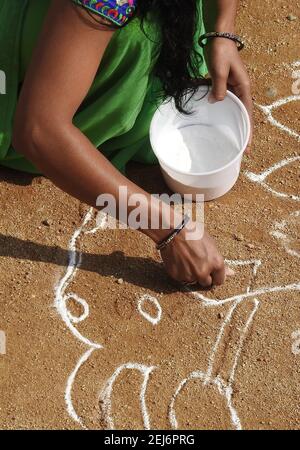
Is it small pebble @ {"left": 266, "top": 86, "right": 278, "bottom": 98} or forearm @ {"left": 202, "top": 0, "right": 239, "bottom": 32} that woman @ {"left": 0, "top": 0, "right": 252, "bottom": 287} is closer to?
forearm @ {"left": 202, "top": 0, "right": 239, "bottom": 32}

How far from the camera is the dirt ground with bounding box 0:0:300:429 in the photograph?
2.12 metres

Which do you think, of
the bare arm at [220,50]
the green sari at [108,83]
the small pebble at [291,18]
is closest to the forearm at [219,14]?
the bare arm at [220,50]

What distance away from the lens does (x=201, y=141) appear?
8.55ft

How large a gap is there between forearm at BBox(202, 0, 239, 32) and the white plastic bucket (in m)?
0.21

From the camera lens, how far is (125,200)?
1.97 meters

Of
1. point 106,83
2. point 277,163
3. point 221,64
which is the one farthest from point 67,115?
point 277,163

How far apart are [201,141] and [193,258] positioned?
2.16 feet

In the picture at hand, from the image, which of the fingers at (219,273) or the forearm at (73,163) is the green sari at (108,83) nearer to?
the forearm at (73,163)

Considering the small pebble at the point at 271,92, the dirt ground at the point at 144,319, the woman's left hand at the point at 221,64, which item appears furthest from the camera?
the small pebble at the point at 271,92

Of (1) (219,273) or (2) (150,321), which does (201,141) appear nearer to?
(1) (219,273)

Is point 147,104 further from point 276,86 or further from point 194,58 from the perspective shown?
point 276,86

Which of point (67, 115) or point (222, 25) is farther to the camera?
point (222, 25)

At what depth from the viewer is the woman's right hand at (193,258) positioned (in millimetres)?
2051

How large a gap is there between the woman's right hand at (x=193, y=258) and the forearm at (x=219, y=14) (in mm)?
698
